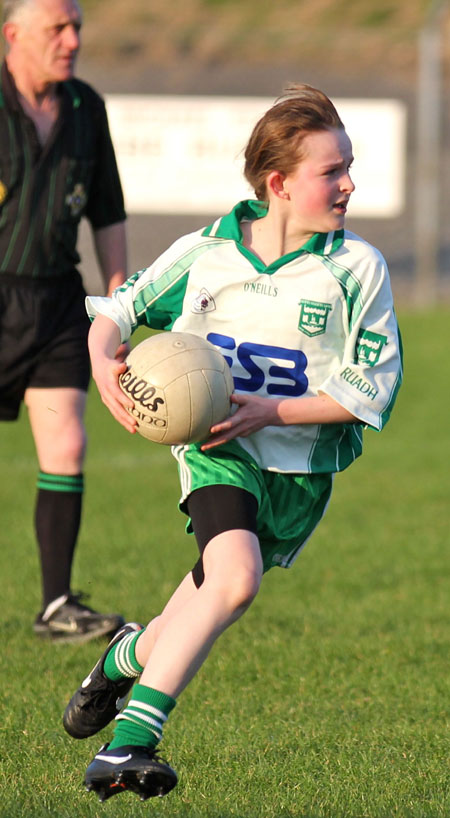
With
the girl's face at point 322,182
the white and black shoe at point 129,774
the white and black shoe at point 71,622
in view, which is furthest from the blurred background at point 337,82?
the white and black shoe at point 129,774

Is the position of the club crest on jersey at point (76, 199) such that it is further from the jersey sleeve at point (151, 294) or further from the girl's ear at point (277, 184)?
the girl's ear at point (277, 184)

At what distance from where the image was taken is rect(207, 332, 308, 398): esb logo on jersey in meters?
3.88

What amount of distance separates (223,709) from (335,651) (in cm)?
102

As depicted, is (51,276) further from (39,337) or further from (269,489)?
(269,489)

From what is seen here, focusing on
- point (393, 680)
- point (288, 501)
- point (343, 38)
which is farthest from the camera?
point (343, 38)

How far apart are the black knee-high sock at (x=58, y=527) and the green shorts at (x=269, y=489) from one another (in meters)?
1.85

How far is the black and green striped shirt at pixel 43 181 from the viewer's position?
5594mm

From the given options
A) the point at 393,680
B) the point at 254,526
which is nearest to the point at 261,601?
the point at 393,680

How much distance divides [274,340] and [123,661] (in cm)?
107

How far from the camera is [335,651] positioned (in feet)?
18.3

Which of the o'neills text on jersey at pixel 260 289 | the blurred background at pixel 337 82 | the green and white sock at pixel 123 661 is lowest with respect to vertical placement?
the blurred background at pixel 337 82

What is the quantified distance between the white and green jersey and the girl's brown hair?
22 cm

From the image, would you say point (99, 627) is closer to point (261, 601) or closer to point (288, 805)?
point (261, 601)

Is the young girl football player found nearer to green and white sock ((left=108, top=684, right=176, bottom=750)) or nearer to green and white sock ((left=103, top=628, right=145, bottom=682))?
→ green and white sock ((left=103, top=628, right=145, bottom=682))
